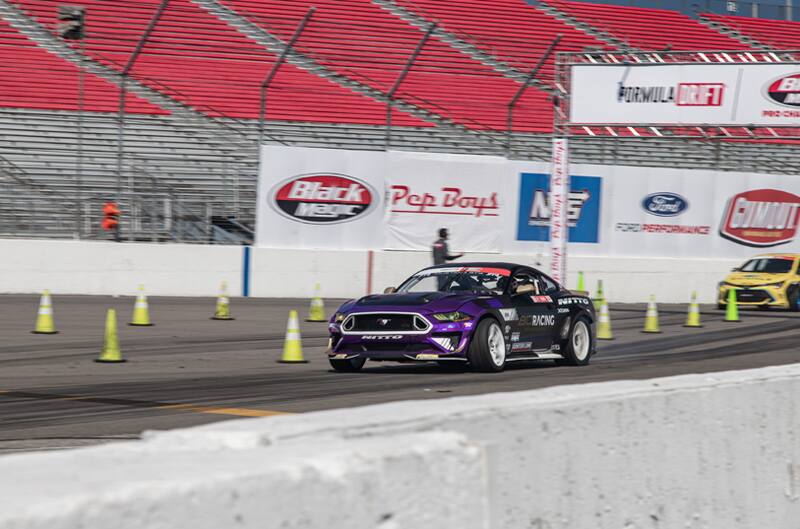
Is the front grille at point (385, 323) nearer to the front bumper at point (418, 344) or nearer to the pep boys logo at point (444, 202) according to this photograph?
the front bumper at point (418, 344)

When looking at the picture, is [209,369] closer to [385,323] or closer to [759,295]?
[385,323]

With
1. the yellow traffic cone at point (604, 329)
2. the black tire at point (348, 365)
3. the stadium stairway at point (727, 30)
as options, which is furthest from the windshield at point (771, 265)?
the stadium stairway at point (727, 30)

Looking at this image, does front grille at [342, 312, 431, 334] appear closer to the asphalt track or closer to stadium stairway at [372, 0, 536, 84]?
the asphalt track

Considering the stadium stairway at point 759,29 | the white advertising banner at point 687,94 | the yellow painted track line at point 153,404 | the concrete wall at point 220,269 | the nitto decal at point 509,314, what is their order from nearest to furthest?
the yellow painted track line at point 153,404, the nitto decal at point 509,314, the concrete wall at point 220,269, the white advertising banner at point 687,94, the stadium stairway at point 759,29

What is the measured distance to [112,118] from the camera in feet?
102

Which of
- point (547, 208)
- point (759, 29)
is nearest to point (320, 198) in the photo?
point (547, 208)

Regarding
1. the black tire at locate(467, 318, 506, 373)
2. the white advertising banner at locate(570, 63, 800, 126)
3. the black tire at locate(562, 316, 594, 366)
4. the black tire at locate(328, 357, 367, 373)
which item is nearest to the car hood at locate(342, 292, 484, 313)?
the black tire at locate(467, 318, 506, 373)

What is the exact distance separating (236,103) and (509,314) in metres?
20.6

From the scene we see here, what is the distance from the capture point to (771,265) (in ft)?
96.1

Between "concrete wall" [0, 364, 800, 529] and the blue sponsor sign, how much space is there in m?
23.9

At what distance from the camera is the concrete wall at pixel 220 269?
2456cm

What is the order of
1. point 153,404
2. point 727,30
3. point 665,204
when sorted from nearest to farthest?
point 153,404
point 665,204
point 727,30

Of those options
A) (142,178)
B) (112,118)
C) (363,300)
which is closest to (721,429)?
(363,300)

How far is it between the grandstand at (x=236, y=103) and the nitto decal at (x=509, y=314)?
1312 centimetres
